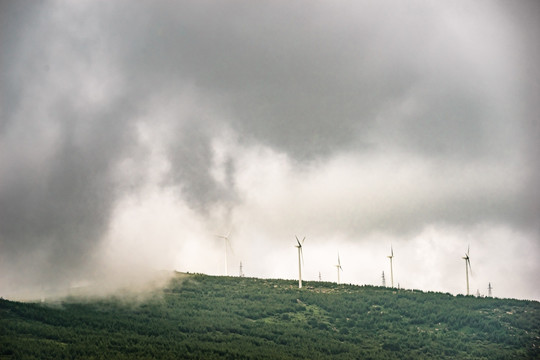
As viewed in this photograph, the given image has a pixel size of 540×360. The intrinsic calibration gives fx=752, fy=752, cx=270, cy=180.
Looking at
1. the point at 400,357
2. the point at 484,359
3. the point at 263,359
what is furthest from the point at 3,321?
the point at 484,359

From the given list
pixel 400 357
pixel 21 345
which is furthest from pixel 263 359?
pixel 21 345

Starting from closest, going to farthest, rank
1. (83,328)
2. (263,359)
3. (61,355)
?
(61,355) < (263,359) < (83,328)

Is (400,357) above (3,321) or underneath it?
underneath

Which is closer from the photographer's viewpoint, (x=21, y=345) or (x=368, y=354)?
(x=21, y=345)

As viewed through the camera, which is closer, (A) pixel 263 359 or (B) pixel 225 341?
(A) pixel 263 359

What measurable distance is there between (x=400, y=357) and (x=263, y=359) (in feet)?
138

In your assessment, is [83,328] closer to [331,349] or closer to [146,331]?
[146,331]

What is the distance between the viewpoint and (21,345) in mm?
167125

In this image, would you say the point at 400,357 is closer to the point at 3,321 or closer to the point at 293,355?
the point at 293,355

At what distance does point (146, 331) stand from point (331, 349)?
49126mm

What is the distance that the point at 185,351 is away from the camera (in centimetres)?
18038

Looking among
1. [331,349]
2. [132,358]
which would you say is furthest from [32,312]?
[331,349]

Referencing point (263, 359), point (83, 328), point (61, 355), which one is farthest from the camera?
point (83, 328)

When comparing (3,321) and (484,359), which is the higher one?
(3,321)
